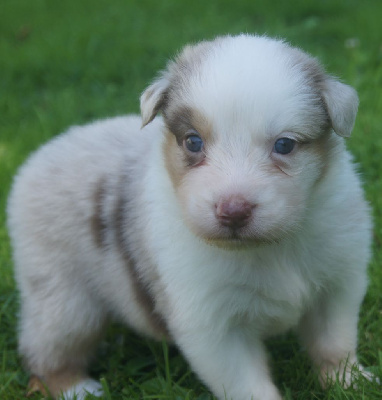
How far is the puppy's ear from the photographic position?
3.29m

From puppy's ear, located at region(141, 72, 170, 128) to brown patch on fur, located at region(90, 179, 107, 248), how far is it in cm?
66

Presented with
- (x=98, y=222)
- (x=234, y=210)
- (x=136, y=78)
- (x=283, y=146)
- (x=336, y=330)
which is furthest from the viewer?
(x=136, y=78)

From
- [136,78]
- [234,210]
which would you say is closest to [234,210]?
[234,210]

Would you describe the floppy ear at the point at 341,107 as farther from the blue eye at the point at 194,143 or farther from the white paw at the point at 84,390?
the white paw at the point at 84,390

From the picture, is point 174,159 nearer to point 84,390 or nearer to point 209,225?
point 209,225

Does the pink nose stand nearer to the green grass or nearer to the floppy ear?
the floppy ear

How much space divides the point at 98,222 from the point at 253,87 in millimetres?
1312

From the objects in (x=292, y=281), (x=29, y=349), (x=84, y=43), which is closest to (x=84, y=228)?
(x=29, y=349)

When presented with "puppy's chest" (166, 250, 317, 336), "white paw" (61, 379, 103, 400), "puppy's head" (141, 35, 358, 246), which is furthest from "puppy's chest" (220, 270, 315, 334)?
"white paw" (61, 379, 103, 400)

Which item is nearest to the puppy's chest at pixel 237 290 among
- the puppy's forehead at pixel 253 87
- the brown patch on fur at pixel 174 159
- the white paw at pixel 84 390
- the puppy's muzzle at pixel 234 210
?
the brown patch on fur at pixel 174 159

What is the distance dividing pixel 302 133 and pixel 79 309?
5.40 feet

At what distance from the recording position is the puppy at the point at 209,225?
2943 mm

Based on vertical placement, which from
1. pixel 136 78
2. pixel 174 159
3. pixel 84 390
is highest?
pixel 174 159

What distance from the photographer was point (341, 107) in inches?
123
